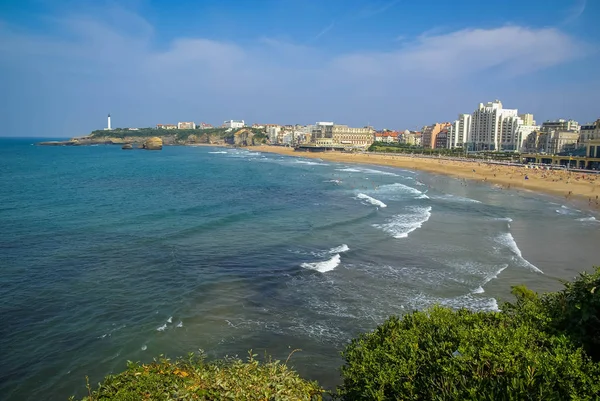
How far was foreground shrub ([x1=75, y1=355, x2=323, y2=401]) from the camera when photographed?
253 inches

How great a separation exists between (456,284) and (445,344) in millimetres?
11836

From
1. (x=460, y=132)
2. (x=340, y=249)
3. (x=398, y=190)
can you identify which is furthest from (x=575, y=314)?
(x=460, y=132)

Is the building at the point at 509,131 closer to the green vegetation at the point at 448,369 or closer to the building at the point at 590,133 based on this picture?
the building at the point at 590,133

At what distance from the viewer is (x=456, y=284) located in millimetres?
18641

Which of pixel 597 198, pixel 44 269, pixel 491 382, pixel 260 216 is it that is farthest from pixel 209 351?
pixel 597 198

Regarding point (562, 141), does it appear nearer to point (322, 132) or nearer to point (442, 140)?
point (442, 140)

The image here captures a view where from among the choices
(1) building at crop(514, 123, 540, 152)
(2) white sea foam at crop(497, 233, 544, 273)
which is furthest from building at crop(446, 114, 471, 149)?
(2) white sea foam at crop(497, 233, 544, 273)

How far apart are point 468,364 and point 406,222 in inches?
1018

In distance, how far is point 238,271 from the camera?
65.6 ft

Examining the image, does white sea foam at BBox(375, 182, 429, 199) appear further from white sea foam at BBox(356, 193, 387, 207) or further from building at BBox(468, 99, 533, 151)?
building at BBox(468, 99, 533, 151)

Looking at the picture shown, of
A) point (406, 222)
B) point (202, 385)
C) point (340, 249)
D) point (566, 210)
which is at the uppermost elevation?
point (202, 385)

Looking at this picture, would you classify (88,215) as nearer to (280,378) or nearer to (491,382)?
(280,378)

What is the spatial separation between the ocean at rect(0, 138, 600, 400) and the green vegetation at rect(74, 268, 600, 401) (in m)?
4.28

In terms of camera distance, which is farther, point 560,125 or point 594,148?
point 560,125
